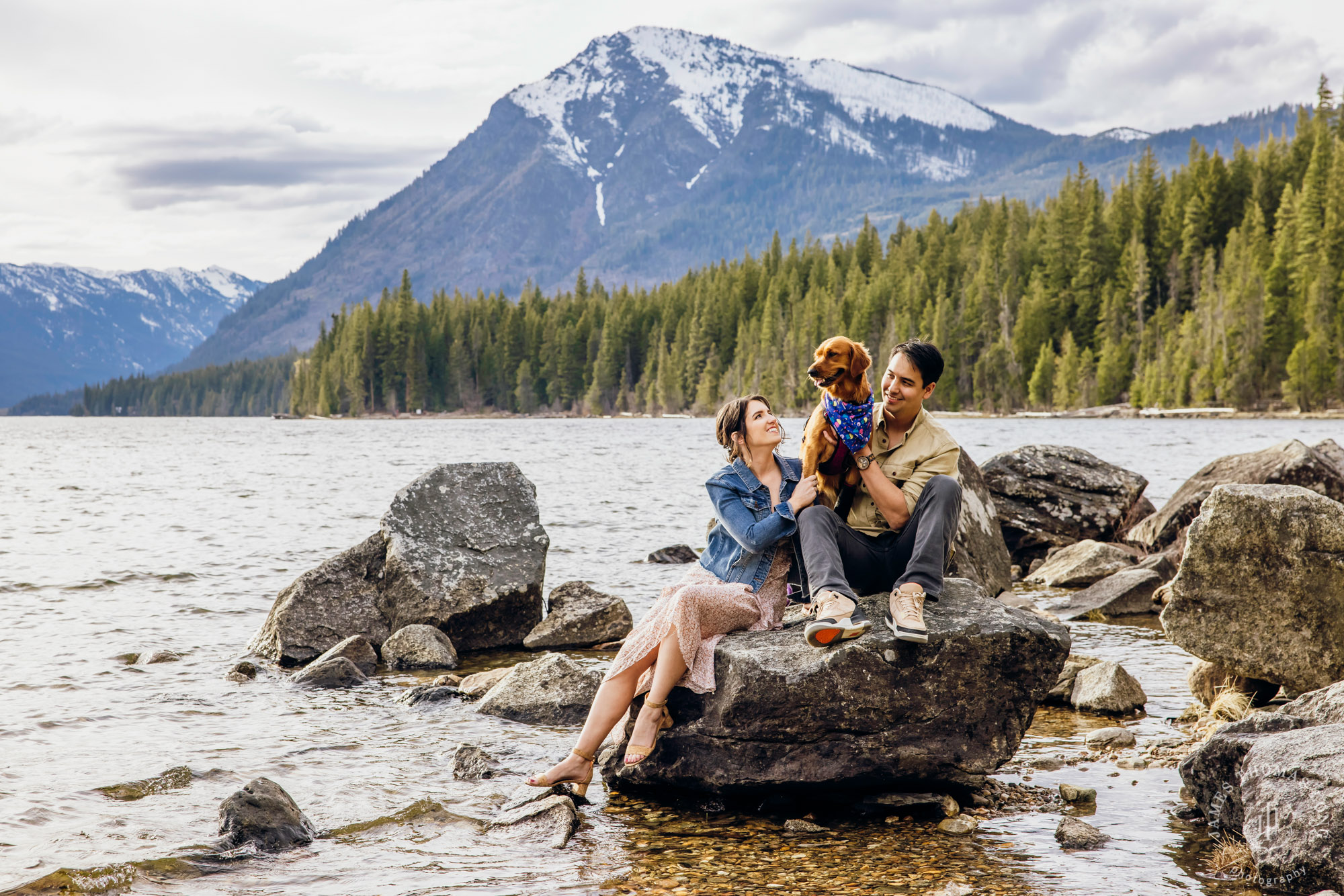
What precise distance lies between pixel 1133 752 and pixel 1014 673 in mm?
1885

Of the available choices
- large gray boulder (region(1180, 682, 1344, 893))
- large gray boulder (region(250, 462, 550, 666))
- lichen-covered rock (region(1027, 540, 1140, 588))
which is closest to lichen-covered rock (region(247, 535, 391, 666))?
large gray boulder (region(250, 462, 550, 666))

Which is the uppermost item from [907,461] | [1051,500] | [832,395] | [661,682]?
[832,395]

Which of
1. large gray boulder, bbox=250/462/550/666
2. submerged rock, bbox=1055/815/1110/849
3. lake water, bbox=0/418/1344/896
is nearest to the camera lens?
lake water, bbox=0/418/1344/896

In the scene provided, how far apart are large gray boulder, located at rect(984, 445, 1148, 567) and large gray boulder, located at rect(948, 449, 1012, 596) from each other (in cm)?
367

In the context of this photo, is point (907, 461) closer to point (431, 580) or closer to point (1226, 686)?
point (1226, 686)

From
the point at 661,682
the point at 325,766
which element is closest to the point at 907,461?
the point at 661,682

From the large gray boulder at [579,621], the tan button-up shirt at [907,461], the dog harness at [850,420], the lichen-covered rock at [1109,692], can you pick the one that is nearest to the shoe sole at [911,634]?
the tan button-up shirt at [907,461]

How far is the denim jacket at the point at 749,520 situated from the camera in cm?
654

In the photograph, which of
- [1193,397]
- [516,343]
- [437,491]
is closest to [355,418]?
[516,343]

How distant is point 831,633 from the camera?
19.6 feet

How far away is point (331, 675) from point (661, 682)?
5.17 meters

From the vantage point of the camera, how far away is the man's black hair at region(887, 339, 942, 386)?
21.5ft

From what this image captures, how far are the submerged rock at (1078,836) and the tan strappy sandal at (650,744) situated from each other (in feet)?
8.16

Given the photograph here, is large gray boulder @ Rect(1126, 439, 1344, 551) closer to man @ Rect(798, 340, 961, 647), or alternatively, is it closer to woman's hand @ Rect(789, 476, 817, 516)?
man @ Rect(798, 340, 961, 647)
